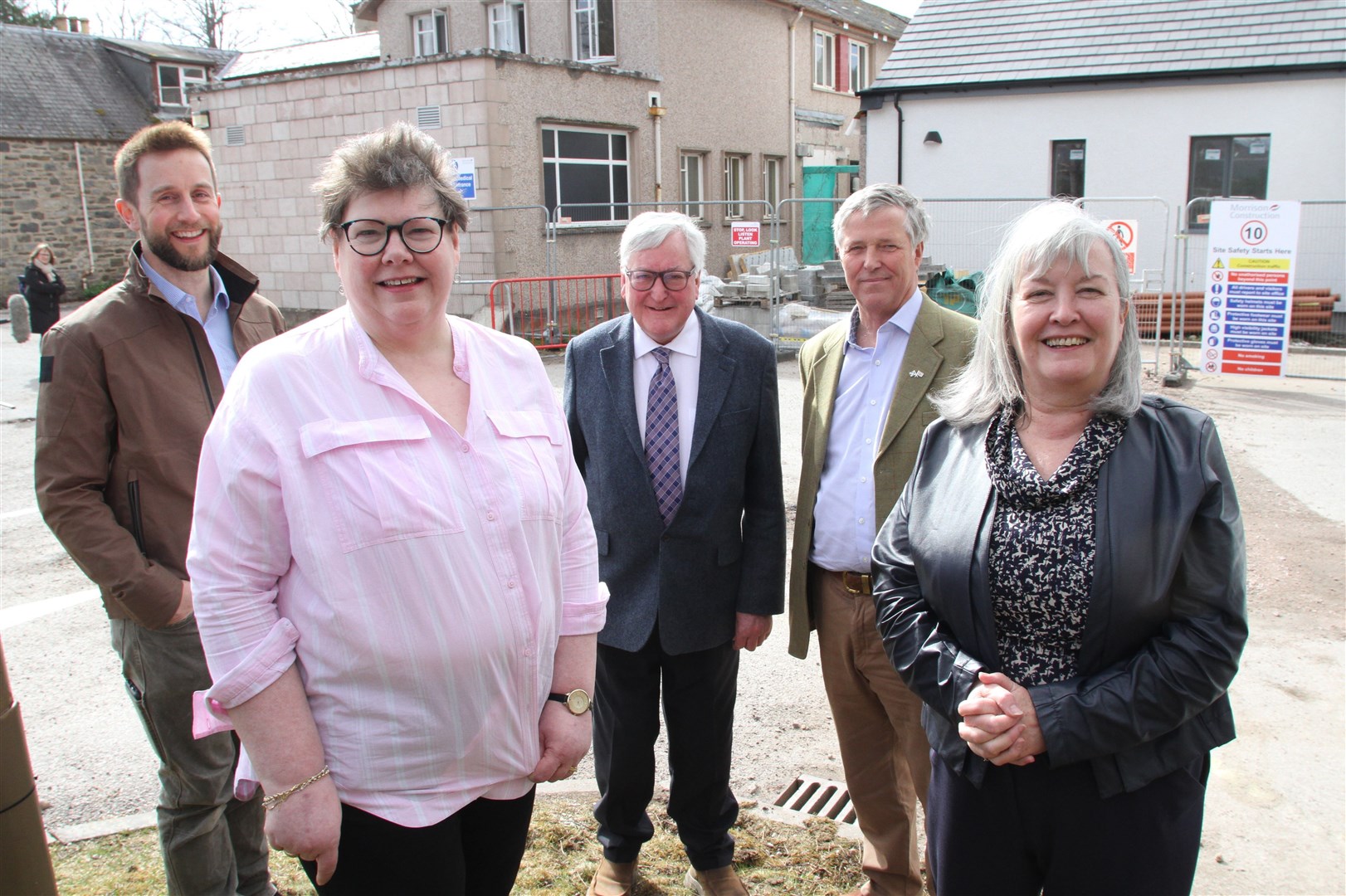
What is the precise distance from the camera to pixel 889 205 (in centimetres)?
316

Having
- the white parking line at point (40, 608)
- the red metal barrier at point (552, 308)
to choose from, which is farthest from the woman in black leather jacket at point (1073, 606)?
the red metal barrier at point (552, 308)

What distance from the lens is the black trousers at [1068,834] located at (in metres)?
2.00

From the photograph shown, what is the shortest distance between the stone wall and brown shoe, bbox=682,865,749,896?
2683 centimetres

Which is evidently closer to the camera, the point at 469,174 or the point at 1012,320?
the point at 1012,320

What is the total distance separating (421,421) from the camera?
1953 millimetres

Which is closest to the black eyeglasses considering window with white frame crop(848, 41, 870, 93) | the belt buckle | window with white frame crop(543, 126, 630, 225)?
the belt buckle

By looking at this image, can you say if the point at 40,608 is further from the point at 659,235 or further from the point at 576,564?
the point at 576,564

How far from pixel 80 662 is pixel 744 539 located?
387cm

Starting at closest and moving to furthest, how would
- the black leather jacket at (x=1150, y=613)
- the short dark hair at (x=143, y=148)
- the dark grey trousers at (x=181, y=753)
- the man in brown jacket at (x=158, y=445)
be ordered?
the black leather jacket at (x=1150, y=613), the man in brown jacket at (x=158, y=445), the dark grey trousers at (x=181, y=753), the short dark hair at (x=143, y=148)

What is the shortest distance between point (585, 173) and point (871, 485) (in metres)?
17.6

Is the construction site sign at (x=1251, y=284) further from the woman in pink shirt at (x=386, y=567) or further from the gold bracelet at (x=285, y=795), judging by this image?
the gold bracelet at (x=285, y=795)

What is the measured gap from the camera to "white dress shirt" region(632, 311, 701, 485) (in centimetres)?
313

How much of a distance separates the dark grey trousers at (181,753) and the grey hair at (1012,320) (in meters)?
2.18

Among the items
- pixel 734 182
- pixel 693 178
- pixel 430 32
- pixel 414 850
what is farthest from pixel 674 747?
pixel 430 32
